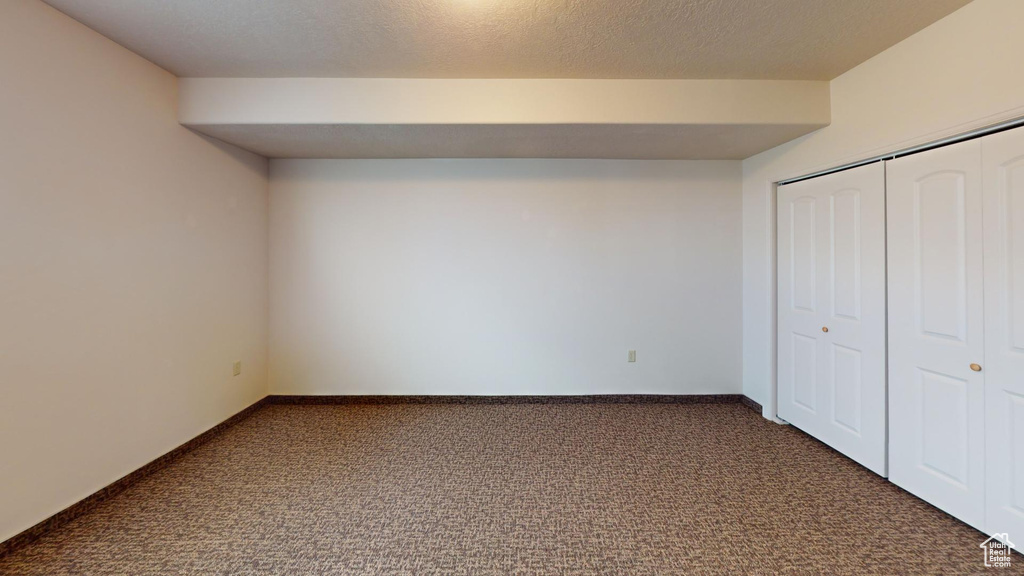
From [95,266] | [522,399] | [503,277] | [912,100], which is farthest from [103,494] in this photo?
[912,100]

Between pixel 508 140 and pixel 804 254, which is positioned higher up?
pixel 508 140

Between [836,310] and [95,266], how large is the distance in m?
4.67

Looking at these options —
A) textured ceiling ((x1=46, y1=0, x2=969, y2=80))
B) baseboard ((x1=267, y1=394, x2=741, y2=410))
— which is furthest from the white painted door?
textured ceiling ((x1=46, y1=0, x2=969, y2=80))

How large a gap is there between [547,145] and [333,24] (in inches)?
67.1

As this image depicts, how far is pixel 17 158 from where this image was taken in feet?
6.05

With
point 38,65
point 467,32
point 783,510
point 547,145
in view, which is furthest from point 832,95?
point 38,65

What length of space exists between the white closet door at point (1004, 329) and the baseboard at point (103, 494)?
465cm

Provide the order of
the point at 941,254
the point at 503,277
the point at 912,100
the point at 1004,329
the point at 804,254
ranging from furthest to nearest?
the point at 503,277, the point at 804,254, the point at 912,100, the point at 941,254, the point at 1004,329

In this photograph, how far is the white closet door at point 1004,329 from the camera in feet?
5.90

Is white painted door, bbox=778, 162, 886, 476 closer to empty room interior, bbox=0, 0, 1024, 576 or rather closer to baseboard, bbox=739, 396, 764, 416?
empty room interior, bbox=0, 0, 1024, 576

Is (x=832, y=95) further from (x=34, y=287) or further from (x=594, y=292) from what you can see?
(x=34, y=287)

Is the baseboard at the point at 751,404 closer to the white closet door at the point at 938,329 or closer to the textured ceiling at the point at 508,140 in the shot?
the white closet door at the point at 938,329

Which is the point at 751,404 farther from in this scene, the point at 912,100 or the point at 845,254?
the point at 912,100

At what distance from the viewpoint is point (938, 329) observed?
213 cm
